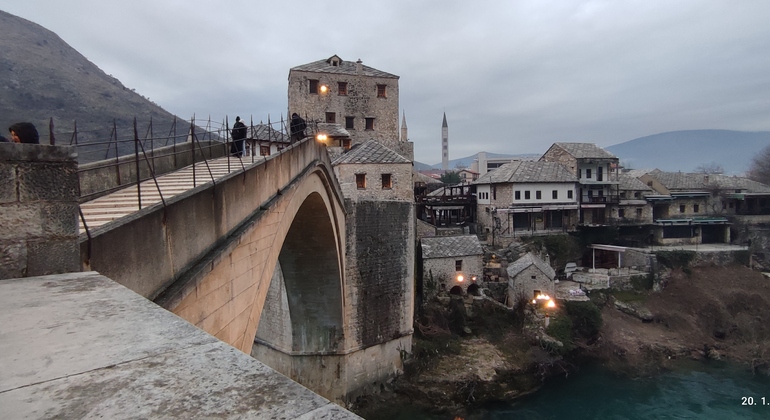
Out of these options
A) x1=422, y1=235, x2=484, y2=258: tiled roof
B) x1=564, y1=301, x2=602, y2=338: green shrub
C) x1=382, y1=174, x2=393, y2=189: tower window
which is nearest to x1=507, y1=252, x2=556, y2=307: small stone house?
x1=564, y1=301, x2=602, y2=338: green shrub

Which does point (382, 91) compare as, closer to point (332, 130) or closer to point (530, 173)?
point (332, 130)

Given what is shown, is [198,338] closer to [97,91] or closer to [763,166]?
[763,166]

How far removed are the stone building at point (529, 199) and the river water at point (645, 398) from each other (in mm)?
11807

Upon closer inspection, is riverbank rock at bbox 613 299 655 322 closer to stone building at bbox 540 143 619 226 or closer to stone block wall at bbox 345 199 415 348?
stone building at bbox 540 143 619 226

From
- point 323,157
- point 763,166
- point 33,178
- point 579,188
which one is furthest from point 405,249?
point 763,166

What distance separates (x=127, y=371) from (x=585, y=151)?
37968mm

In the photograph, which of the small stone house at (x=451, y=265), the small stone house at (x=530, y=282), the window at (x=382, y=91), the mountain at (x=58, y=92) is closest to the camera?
the small stone house at (x=451, y=265)

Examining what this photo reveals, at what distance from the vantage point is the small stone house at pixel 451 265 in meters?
24.0

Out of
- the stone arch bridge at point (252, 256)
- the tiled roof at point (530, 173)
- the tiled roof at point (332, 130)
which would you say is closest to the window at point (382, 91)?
the tiled roof at point (332, 130)

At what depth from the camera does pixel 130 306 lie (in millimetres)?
2170

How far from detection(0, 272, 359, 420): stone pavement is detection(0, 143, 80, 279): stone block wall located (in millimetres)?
777

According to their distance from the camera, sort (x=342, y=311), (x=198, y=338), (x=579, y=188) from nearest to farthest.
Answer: (x=198, y=338) → (x=342, y=311) → (x=579, y=188)

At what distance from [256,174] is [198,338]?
5077 millimetres

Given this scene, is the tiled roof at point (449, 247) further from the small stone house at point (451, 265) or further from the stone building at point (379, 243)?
the stone building at point (379, 243)
